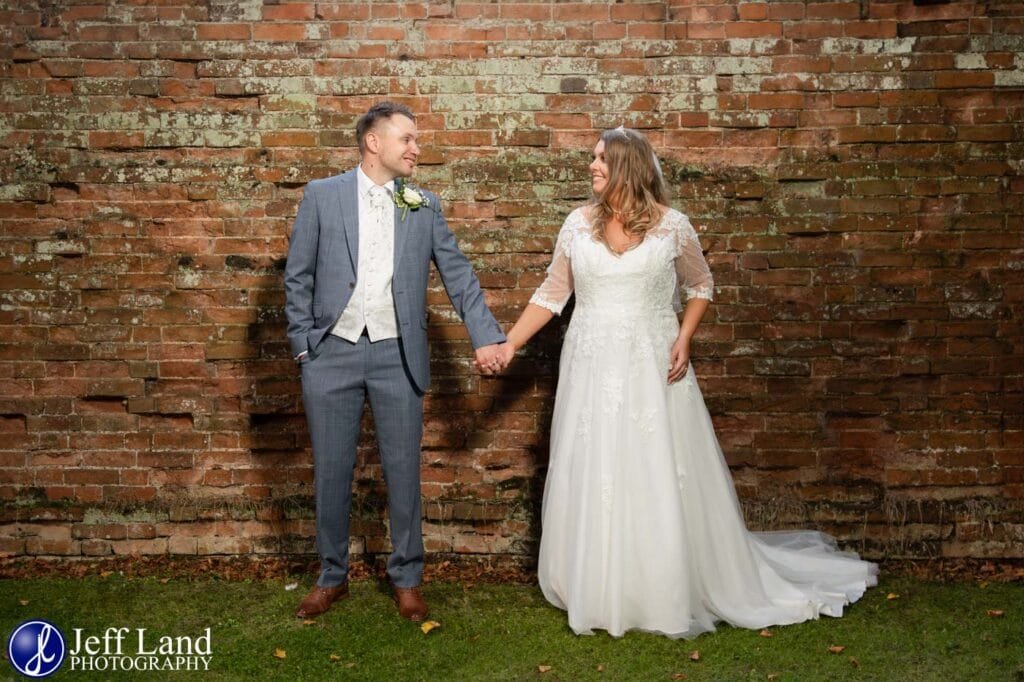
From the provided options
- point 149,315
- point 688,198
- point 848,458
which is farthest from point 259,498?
point 848,458

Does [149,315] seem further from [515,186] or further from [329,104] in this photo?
[515,186]

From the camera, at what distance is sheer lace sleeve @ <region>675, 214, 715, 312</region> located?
407cm

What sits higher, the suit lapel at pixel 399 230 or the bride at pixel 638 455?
the suit lapel at pixel 399 230

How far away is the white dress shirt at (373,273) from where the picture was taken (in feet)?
12.8

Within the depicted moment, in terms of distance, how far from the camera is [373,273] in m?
3.93

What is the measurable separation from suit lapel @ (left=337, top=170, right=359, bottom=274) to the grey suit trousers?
1.17 ft

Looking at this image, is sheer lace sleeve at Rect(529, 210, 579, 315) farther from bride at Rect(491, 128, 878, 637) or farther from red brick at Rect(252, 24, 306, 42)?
red brick at Rect(252, 24, 306, 42)

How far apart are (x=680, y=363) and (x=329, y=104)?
2101mm

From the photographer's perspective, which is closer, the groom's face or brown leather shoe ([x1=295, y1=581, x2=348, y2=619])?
the groom's face

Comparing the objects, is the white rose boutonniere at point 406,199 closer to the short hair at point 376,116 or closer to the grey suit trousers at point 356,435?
the short hair at point 376,116

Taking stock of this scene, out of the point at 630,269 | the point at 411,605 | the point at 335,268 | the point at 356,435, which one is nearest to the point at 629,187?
the point at 630,269

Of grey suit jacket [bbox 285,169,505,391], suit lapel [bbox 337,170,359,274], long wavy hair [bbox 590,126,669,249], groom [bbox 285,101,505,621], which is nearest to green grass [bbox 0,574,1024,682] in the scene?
groom [bbox 285,101,505,621]

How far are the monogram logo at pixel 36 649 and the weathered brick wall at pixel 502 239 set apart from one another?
837 millimetres

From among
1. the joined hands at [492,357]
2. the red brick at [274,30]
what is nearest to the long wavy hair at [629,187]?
the joined hands at [492,357]
